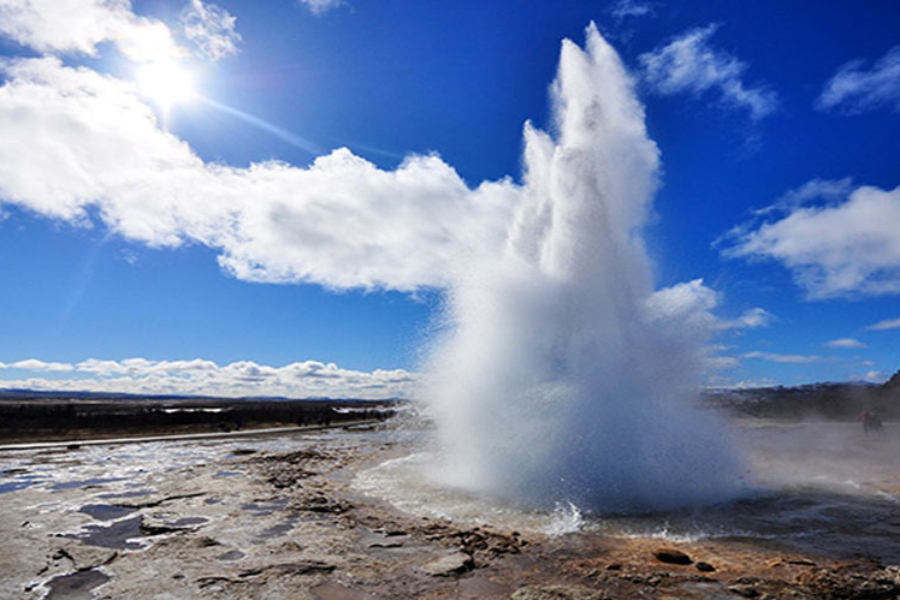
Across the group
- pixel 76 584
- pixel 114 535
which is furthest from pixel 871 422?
pixel 76 584

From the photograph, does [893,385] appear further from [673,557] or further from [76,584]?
[76,584]

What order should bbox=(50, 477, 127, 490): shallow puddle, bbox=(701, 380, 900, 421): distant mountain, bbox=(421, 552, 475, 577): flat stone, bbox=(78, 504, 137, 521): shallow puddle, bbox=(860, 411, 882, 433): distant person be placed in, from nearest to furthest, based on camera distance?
bbox=(421, 552, 475, 577): flat stone → bbox=(78, 504, 137, 521): shallow puddle → bbox=(50, 477, 127, 490): shallow puddle → bbox=(860, 411, 882, 433): distant person → bbox=(701, 380, 900, 421): distant mountain

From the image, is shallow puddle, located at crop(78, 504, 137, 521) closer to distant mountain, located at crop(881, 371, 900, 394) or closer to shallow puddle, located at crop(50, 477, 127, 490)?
shallow puddle, located at crop(50, 477, 127, 490)

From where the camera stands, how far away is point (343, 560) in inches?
276

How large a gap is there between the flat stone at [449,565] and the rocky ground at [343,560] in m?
0.03

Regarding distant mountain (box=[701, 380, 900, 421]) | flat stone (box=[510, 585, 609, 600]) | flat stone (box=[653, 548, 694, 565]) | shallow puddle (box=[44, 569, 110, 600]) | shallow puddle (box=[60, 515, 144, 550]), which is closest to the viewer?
flat stone (box=[510, 585, 609, 600])

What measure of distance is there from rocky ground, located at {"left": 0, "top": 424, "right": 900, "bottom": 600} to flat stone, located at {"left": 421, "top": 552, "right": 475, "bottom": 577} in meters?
0.03

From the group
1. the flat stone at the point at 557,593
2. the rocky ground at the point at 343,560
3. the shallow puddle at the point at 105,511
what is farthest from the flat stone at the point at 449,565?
the shallow puddle at the point at 105,511

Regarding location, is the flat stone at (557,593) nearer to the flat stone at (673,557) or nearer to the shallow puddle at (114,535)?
the flat stone at (673,557)

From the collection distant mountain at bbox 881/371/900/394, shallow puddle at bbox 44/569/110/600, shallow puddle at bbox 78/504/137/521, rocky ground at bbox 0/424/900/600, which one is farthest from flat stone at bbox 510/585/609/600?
distant mountain at bbox 881/371/900/394

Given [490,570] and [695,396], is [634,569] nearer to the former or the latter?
[490,570]

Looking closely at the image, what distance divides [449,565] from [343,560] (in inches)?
61.2

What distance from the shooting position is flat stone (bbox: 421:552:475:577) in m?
6.45

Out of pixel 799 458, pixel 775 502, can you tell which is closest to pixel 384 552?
pixel 775 502
